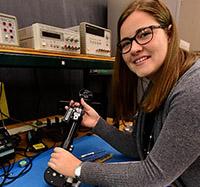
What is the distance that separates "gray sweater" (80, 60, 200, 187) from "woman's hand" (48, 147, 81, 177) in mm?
37

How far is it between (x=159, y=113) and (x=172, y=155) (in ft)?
0.67

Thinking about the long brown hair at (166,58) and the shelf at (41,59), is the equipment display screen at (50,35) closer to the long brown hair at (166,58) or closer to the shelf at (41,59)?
the shelf at (41,59)

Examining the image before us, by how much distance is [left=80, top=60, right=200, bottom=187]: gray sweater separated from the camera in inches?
20.1

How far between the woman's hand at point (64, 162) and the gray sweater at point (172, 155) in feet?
0.12

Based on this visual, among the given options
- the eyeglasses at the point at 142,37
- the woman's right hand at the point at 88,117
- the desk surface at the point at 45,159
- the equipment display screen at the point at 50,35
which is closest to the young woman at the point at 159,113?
the eyeglasses at the point at 142,37

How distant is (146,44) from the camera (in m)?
0.66

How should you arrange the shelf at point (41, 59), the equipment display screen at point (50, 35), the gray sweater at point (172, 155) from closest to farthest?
the gray sweater at point (172, 155), the shelf at point (41, 59), the equipment display screen at point (50, 35)

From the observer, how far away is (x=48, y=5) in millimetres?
Answer: 1590

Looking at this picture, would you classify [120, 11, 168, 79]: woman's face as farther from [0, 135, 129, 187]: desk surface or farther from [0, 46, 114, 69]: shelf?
[0, 135, 129, 187]: desk surface

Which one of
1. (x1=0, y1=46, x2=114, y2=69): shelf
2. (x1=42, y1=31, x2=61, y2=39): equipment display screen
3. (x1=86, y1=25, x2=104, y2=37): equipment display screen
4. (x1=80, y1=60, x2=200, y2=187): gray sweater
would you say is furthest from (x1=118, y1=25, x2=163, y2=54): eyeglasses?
(x1=86, y1=25, x2=104, y2=37): equipment display screen

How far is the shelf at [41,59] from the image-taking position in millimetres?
747

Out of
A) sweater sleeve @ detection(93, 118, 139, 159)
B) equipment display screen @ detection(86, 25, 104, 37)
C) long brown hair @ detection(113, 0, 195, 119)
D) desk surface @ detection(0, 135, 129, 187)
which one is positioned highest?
equipment display screen @ detection(86, 25, 104, 37)

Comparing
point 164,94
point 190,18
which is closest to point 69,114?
point 164,94

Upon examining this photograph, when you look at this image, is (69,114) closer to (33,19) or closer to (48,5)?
(33,19)
